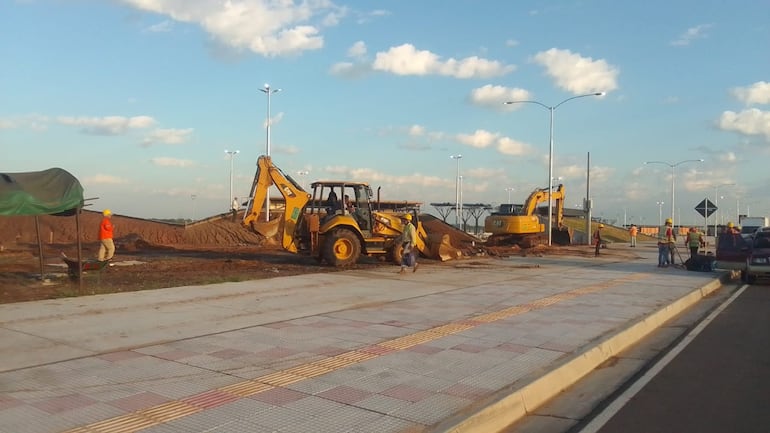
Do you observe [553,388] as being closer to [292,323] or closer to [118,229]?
[292,323]

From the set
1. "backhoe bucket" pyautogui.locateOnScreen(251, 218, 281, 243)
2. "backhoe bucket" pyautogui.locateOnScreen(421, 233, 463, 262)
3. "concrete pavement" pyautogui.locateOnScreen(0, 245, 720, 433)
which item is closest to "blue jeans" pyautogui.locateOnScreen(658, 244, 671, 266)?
"backhoe bucket" pyautogui.locateOnScreen(421, 233, 463, 262)

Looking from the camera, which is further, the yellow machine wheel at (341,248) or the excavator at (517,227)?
the excavator at (517,227)

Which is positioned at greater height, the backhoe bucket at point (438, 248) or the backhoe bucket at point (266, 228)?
the backhoe bucket at point (266, 228)

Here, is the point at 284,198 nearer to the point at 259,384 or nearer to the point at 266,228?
the point at 266,228

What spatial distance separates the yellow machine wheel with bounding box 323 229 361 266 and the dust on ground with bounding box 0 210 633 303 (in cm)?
39

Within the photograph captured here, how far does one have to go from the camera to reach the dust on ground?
1481 centimetres

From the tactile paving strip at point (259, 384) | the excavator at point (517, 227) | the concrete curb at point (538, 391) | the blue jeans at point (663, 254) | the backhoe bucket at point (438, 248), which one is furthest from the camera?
the excavator at point (517, 227)

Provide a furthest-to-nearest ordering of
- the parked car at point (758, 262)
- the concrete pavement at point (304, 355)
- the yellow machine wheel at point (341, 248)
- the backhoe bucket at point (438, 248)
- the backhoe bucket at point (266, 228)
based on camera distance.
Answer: the backhoe bucket at point (438, 248) → the backhoe bucket at point (266, 228) → the yellow machine wheel at point (341, 248) → the parked car at point (758, 262) → the concrete pavement at point (304, 355)

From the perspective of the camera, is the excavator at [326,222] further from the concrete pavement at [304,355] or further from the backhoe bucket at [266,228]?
the concrete pavement at [304,355]

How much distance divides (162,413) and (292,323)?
4848 millimetres

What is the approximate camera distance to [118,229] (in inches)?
1531

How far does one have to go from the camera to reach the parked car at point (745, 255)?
19.9m

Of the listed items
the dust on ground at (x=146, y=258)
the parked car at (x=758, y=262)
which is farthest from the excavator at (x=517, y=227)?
the parked car at (x=758, y=262)

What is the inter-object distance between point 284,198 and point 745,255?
49.9ft
